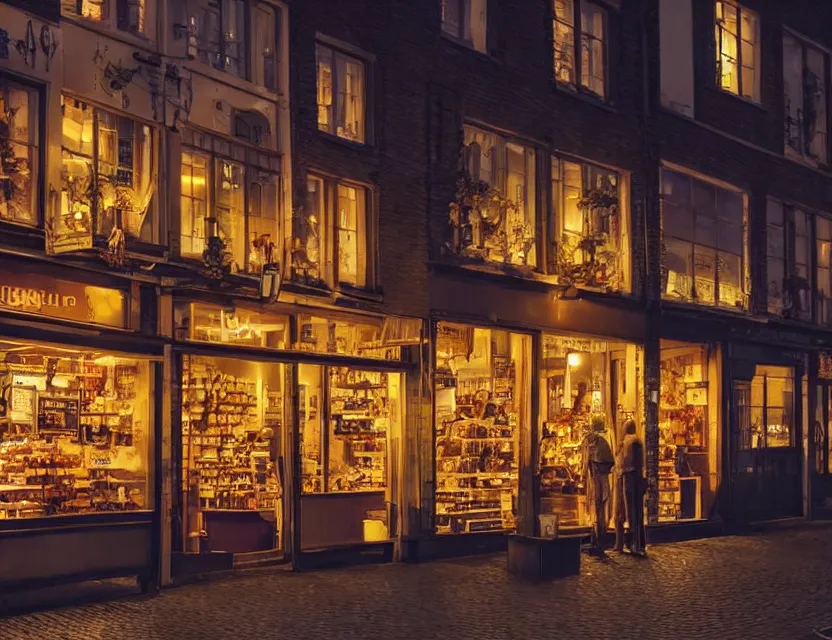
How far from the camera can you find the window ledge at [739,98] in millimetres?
28406

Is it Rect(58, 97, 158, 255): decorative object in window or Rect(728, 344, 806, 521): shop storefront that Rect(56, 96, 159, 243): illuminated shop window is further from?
Rect(728, 344, 806, 521): shop storefront

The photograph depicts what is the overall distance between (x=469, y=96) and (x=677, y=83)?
20.9ft

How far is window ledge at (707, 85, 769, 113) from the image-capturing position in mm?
28406

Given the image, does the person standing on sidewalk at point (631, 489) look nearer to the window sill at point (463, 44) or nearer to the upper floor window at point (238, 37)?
the window sill at point (463, 44)

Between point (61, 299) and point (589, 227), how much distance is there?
11.3m

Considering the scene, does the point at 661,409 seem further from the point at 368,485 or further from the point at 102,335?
the point at 102,335

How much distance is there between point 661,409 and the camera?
1065 inches

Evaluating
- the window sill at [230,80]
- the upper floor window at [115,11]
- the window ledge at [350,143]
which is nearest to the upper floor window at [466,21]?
the window ledge at [350,143]

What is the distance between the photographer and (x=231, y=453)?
1906 centimetres

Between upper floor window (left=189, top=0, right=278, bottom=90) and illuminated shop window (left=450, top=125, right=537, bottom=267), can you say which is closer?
upper floor window (left=189, top=0, right=278, bottom=90)

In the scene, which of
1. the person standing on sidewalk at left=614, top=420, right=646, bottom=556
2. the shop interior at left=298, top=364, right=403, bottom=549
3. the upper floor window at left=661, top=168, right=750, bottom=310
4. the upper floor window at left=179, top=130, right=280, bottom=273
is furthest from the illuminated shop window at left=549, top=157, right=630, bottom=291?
the upper floor window at left=179, top=130, right=280, bottom=273

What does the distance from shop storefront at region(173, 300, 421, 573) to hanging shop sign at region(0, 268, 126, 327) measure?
1144mm

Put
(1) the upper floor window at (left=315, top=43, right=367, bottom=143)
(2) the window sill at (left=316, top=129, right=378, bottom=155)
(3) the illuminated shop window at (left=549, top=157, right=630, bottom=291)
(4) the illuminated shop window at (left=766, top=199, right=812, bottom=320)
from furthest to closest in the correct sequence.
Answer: (4) the illuminated shop window at (left=766, top=199, right=812, bottom=320) → (3) the illuminated shop window at (left=549, top=157, right=630, bottom=291) → (1) the upper floor window at (left=315, top=43, right=367, bottom=143) → (2) the window sill at (left=316, top=129, right=378, bottom=155)

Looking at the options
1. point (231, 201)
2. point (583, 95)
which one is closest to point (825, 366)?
point (583, 95)
